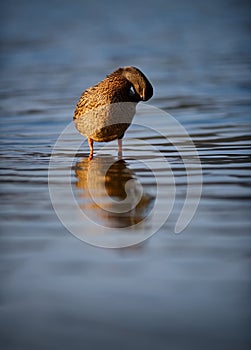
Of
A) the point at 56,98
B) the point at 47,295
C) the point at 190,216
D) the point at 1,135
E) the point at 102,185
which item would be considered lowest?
the point at 47,295

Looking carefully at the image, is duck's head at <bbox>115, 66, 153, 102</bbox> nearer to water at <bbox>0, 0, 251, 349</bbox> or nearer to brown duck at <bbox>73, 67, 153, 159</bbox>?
brown duck at <bbox>73, 67, 153, 159</bbox>

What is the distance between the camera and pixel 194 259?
15.4 feet

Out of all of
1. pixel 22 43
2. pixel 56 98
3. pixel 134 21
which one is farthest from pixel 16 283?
pixel 134 21

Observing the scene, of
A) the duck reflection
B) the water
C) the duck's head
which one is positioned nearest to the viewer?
the water

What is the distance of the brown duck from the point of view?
816 centimetres

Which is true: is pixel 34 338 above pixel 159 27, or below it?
below

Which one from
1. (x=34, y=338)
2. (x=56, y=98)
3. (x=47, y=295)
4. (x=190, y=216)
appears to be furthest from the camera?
(x=56, y=98)

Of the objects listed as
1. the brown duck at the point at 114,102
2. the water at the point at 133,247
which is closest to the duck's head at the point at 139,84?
the brown duck at the point at 114,102

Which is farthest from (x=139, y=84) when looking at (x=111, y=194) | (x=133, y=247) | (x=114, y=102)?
(x=133, y=247)

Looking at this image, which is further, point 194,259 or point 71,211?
point 71,211

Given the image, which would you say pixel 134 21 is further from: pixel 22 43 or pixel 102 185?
pixel 102 185

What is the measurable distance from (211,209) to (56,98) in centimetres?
829

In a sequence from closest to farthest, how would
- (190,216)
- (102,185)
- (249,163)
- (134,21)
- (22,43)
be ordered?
1. (190,216)
2. (102,185)
3. (249,163)
4. (22,43)
5. (134,21)

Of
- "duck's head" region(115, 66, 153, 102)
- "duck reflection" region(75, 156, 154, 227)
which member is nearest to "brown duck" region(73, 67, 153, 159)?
"duck's head" region(115, 66, 153, 102)
